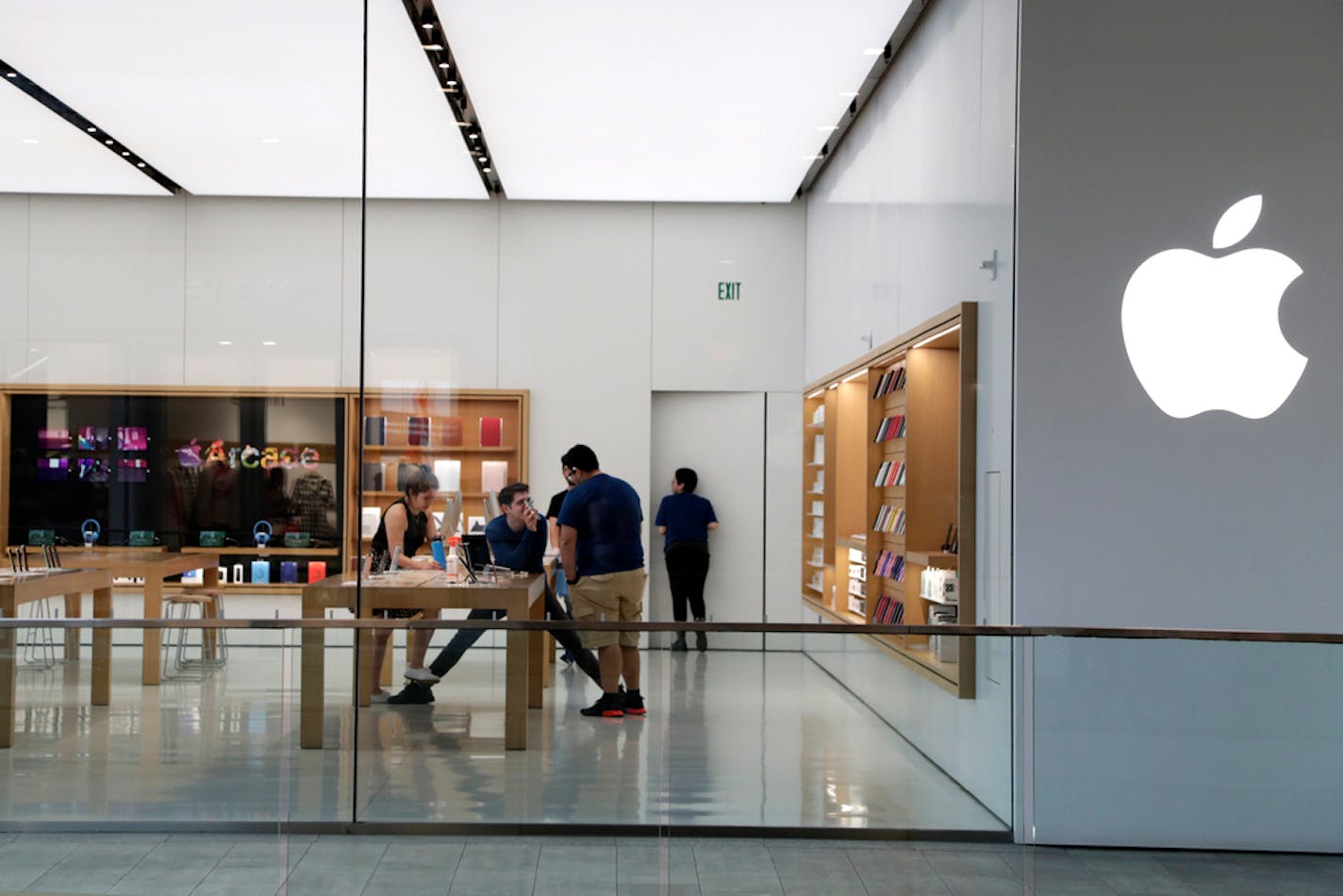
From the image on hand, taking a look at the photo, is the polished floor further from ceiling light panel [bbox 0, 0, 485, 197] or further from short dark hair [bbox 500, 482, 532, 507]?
short dark hair [bbox 500, 482, 532, 507]

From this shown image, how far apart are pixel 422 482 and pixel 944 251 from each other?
2.53 m

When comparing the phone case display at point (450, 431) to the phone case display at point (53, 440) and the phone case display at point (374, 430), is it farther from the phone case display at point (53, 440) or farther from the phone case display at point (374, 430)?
the phone case display at point (53, 440)

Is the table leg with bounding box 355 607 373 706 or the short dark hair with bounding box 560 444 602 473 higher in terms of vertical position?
the short dark hair with bounding box 560 444 602 473

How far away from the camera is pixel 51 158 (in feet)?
17.3

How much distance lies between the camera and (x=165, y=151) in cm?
521

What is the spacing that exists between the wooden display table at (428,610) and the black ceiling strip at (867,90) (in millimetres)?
3257

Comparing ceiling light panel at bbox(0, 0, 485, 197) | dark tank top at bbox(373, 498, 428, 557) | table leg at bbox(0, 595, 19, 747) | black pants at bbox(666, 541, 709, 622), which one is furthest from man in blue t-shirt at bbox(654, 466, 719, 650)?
table leg at bbox(0, 595, 19, 747)

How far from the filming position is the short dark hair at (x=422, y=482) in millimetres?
5484

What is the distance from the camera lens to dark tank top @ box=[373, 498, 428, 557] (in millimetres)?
5203

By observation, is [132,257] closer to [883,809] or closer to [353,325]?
[353,325]

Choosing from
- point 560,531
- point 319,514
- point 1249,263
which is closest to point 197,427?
point 319,514

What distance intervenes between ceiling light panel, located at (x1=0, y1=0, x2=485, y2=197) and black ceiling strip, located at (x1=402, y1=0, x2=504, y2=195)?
0.73m

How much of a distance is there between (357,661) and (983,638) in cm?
216

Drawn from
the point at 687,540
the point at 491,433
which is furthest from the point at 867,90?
the point at 687,540
